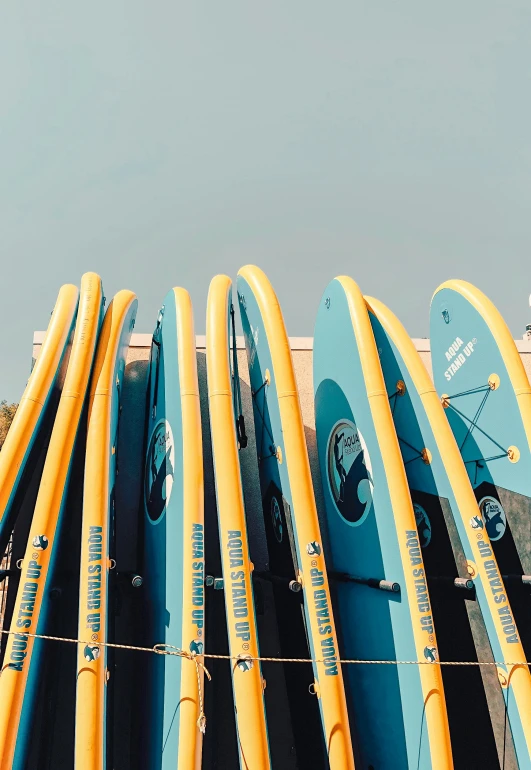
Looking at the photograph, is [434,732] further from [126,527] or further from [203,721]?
[126,527]

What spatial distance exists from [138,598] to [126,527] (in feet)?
2.71

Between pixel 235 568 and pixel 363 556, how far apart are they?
50.8 inches

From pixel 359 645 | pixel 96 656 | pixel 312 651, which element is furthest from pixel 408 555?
pixel 96 656

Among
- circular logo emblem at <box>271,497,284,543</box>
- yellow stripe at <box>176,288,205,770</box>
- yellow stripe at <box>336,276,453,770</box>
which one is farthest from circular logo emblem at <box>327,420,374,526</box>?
yellow stripe at <box>176,288,205,770</box>

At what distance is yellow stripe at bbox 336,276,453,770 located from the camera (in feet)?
9.64

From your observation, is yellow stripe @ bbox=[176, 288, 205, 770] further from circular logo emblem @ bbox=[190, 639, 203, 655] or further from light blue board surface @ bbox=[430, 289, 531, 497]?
light blue board surface @ bbox=[430, 289, 531, 497]

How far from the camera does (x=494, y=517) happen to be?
4.35 metres

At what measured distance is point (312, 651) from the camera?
3.13 meters

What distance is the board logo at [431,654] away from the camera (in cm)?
310

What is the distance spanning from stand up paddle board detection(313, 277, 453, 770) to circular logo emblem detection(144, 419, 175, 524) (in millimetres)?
1386

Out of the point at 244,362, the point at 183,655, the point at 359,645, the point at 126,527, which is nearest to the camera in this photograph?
the point at 183,655

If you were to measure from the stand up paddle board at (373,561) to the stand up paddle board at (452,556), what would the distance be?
35cm

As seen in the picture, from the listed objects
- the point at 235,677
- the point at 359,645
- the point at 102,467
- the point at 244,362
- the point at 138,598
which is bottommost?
the point at 235,677

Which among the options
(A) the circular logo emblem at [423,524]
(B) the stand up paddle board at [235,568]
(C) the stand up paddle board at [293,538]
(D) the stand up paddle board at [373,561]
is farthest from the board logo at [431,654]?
(A) the circular logo emblem at [423,524]
